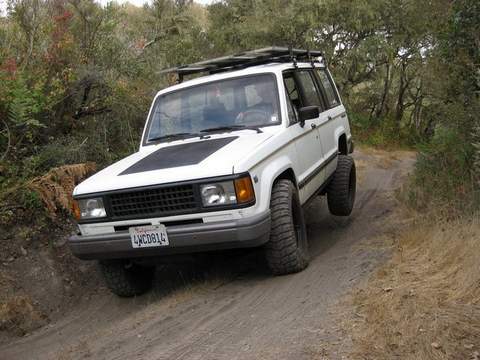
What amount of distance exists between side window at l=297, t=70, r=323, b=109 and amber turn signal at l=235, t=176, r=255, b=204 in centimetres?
217

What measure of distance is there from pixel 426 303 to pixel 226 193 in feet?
5.57

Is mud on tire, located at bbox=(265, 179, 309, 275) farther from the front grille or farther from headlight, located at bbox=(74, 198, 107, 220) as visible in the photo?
headlight, located at bbox=(74, 198, 107, 220)

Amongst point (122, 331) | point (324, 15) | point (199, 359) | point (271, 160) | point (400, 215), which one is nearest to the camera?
point (199, 359)

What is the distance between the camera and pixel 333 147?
7.05 metres

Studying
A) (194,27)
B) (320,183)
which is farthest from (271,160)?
(194,27)

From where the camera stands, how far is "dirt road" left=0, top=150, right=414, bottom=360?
3518mm

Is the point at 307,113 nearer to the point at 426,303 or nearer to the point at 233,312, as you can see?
the point at 233,312

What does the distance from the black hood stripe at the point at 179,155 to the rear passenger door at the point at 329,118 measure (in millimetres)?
1904

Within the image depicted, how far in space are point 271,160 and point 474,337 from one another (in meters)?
2.36

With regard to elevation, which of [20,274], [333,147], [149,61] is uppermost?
[149,61]

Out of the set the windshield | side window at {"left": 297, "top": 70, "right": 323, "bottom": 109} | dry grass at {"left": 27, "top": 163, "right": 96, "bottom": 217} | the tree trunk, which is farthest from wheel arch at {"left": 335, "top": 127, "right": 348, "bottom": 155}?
the tree trunk

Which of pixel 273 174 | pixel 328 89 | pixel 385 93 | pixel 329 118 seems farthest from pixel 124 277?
pixel 385 93

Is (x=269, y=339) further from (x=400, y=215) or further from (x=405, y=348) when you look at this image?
(x=400, y=215)

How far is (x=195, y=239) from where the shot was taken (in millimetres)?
4395
